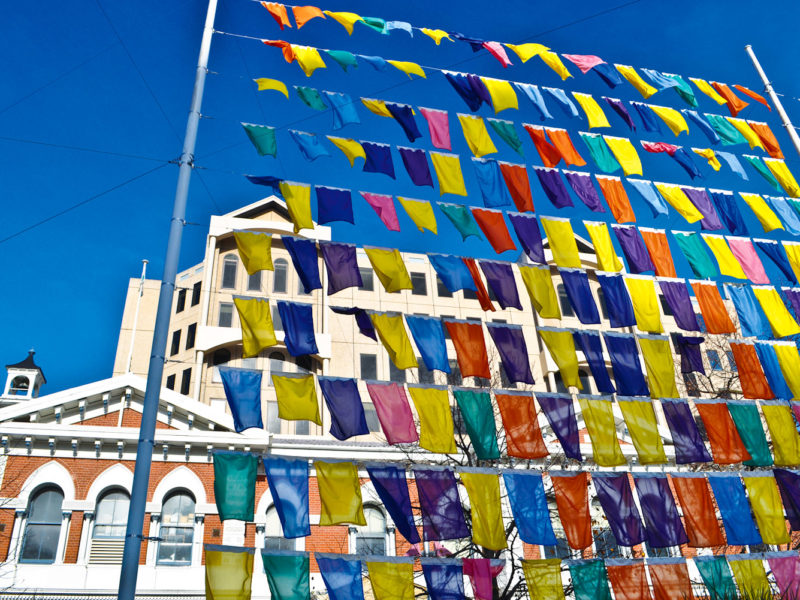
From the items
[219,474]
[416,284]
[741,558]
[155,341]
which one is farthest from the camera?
[416,284]

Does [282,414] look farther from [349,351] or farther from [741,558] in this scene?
[349,351]

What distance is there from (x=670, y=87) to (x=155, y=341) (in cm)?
1597

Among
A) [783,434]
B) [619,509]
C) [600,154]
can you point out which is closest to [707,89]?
[600,154]

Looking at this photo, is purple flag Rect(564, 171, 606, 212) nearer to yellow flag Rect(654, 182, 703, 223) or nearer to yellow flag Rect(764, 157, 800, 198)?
yellow flag Rect(654, 182, 703, 223)

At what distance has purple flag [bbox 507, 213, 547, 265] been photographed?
16.2m

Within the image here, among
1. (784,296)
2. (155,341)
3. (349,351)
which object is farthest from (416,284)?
(155,341)

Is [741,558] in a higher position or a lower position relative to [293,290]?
lower

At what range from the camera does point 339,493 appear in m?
12.9

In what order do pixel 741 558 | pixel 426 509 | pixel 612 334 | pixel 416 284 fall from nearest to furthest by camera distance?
pixel 426 509 → pixel 741 558 → pixel 612 334 → pixel 416 284

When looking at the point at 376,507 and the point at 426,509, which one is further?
the point at 376,507

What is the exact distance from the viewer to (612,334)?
1602cm

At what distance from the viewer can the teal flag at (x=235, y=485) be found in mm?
12031

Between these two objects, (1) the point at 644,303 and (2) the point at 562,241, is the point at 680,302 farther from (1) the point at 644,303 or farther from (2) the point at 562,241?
(2) the point at 562,241

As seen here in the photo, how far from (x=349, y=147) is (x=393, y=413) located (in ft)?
21.0
